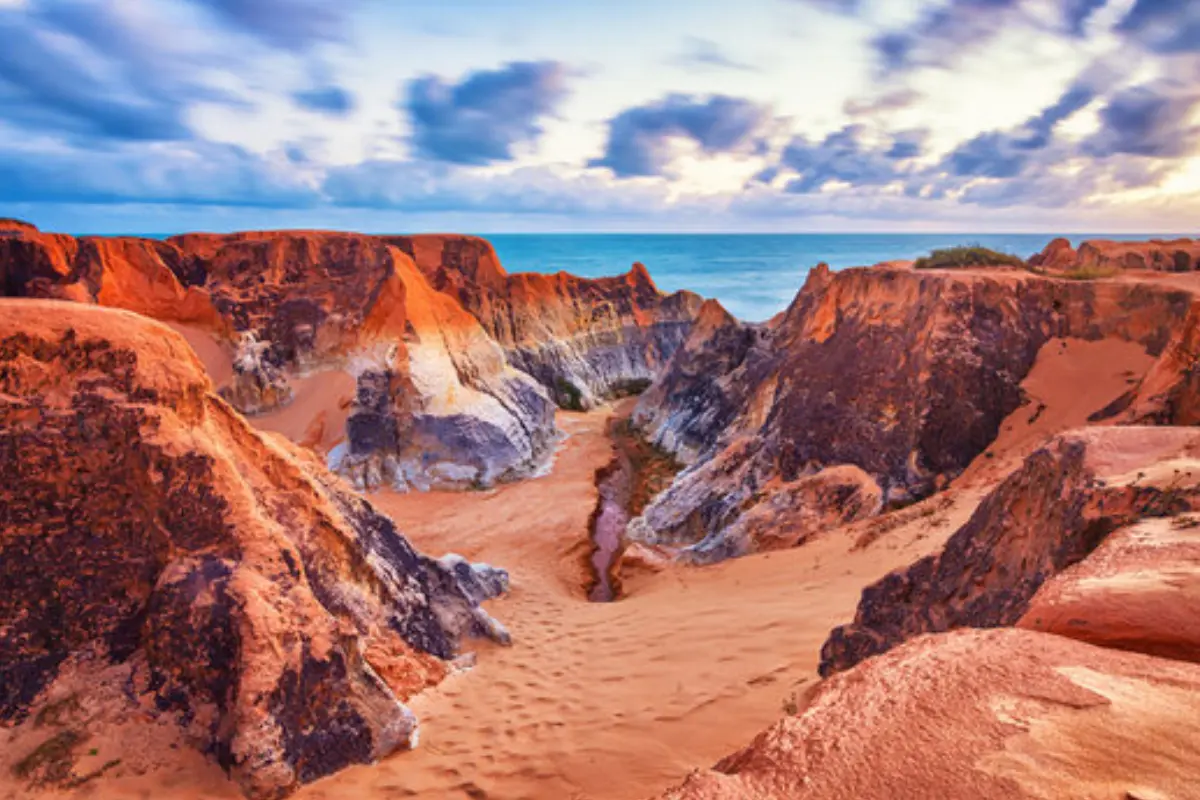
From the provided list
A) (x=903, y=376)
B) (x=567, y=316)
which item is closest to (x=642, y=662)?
(x=903, y=376)

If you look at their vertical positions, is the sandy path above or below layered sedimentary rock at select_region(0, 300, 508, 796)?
below

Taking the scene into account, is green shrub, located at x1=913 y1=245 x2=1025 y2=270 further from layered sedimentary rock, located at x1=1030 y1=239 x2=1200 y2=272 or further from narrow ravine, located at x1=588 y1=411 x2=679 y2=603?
narrow ravine, located at x1=588 y1=411 x2=679 y2=603

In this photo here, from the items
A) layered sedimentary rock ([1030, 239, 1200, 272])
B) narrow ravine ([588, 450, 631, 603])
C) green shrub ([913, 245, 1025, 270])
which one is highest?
layered sedimentary rock ([1030, 239, 1200, 272])

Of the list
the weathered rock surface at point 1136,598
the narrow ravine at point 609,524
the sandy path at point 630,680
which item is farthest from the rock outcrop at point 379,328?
the weathered rock surface at point 1136,598

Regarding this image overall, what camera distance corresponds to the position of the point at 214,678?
182 inches

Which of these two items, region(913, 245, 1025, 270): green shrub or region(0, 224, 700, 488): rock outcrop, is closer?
region(913, 245, 1025, 270): green shrub

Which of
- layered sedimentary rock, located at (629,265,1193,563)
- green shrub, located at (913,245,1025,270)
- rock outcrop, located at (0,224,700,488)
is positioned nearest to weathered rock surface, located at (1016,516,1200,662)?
Result: layered sedimentary rock, located at (629,265,1193,563)

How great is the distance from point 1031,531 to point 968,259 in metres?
15.6

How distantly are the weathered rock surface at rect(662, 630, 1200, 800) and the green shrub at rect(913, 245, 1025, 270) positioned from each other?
54.2 ft

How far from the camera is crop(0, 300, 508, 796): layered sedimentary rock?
4.50m

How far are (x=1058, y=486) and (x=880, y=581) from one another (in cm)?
162

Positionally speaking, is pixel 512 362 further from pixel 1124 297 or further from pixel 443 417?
pixel 1124 297

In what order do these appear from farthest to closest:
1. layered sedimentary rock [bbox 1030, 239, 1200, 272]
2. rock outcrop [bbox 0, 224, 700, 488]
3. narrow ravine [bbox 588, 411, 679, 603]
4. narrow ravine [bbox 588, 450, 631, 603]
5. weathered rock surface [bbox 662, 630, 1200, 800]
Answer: layered sedimentary rock [bbox 1030, 239, 1200, 272]
rock outcrop [bbox 0, 224, 700, 488]
narrow ravine [bbox 588, 411, 679, 603]
narrow ravine [bbox 588, 450, 631, 603]
weathered rock surface [bbox 662, 630, 1200, 800]

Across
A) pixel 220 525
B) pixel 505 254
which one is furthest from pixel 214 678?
pixel 505 254
